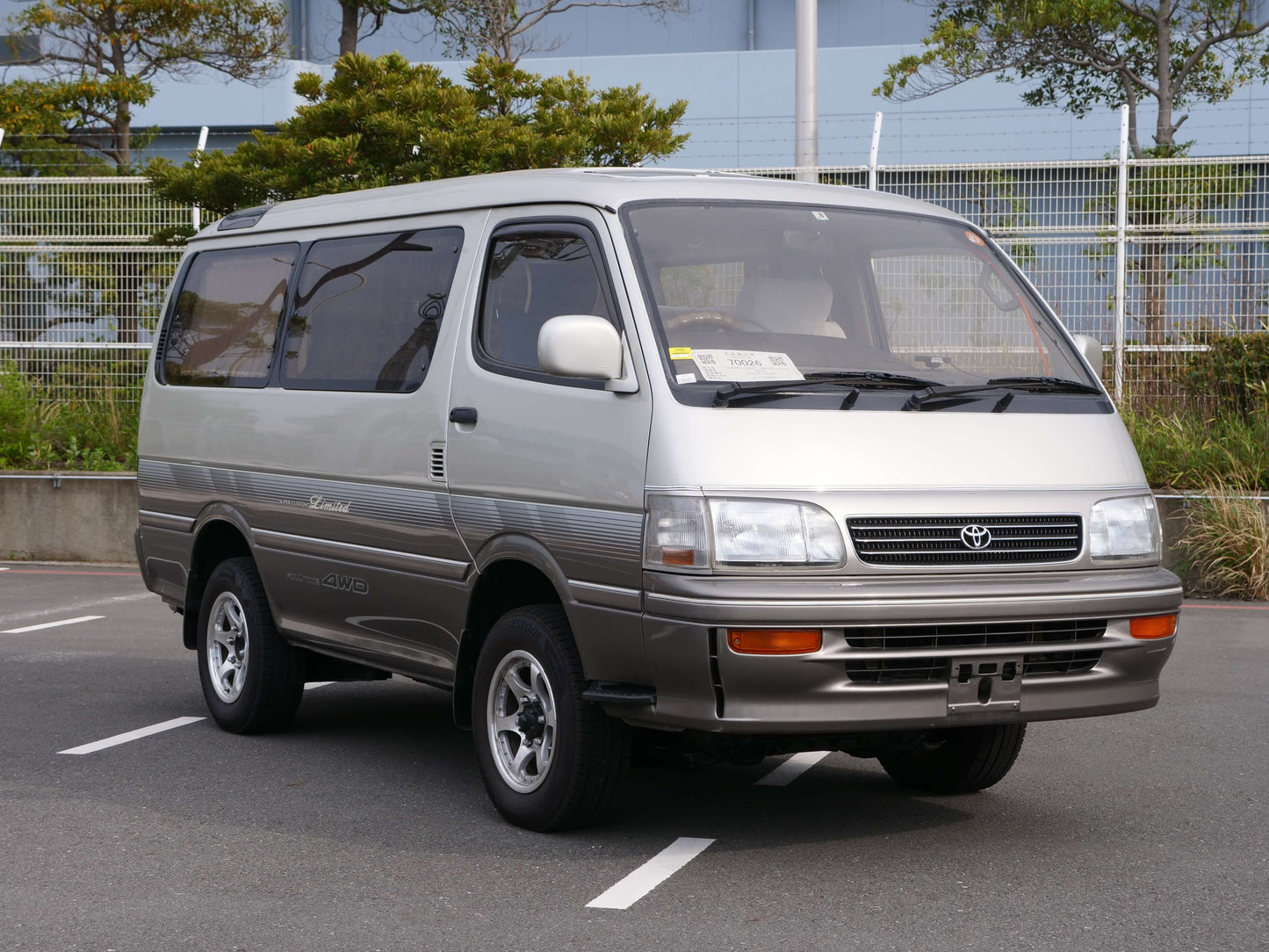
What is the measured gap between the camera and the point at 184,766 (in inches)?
279

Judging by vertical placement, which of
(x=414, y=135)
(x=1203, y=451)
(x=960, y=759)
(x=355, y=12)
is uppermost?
(x=355, y=12)

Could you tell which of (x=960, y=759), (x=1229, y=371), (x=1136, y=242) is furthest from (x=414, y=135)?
(x=960, y=759)

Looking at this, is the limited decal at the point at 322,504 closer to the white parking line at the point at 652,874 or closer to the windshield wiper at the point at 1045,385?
the white parking line at the point at 652,874

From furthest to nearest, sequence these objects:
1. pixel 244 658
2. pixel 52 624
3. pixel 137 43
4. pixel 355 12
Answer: pixel 137 43
pixel 355 12
pixel 52 624
pixel 244 658

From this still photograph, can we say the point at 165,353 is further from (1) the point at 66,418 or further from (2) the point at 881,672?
(1) the point at 66,418

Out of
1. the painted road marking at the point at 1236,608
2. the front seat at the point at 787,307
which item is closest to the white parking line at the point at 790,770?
the front seat at the point at 787,307

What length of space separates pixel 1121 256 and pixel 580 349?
→ 1067cm

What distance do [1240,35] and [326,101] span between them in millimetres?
13141

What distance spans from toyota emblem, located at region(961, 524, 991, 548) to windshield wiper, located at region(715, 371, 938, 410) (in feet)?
1.79

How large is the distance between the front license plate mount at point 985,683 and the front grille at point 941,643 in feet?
0.12

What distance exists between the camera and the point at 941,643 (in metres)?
5.26

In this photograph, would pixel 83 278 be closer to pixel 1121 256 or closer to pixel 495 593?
pixel 1121 256

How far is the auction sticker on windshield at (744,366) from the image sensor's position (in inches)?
216

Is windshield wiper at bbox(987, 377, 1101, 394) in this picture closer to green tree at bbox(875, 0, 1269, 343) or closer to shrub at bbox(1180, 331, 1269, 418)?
shrub at bbox(1180, 331, 1269, 418)
